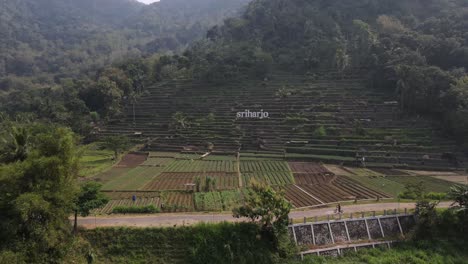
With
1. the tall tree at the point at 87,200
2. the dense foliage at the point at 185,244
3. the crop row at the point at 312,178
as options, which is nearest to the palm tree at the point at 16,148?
the tall tree at the point at 87,200

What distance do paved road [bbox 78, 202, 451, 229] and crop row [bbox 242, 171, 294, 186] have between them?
8710 millimetres

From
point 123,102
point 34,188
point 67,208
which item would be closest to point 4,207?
point 34,188

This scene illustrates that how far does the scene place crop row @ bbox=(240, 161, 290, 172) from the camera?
39.8 meters

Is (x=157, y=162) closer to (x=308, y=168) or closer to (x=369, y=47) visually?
(x=308, y=168)

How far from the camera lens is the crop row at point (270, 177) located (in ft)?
113

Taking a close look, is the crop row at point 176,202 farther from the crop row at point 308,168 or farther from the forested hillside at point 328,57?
the forested hillside at point 328,57

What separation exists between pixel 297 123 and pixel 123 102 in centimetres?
4216

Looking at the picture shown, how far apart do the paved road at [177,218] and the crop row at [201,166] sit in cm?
1532

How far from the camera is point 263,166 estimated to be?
4131 centimetres

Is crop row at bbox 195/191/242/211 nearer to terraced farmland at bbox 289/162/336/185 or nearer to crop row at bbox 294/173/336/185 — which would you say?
crop row at bbox 294/173/336/185

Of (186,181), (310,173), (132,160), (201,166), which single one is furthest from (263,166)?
(132,160)

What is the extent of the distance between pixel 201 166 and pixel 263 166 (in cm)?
820

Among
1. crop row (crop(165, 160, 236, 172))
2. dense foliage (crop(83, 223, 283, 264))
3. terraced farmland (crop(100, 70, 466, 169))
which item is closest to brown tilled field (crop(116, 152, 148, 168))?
terraced farmland (crop(100, 70, 466, 169))

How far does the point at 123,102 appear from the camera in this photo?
73938 mm
